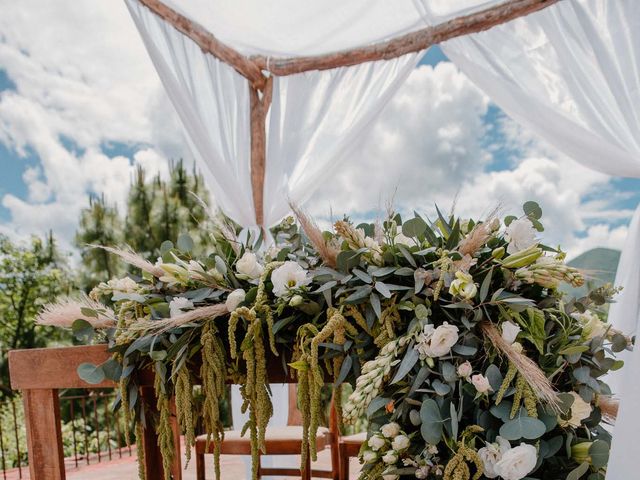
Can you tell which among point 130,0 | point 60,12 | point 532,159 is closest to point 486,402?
point 130,0

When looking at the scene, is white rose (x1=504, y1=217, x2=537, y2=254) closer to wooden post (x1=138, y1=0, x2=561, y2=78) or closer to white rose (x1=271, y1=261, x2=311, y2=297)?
white rose (x1=271, y1=261, x2=311, y2=297)

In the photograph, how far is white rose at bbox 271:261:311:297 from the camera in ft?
3.46

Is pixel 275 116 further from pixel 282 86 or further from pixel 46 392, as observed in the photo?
pixel 46 392

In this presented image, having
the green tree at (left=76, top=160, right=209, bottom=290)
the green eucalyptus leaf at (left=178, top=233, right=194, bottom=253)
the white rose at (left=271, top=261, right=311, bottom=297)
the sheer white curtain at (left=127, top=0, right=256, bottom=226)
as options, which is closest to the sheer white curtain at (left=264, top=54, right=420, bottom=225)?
the sheer white curtain at (left=127, top=0, right=256, bottom=226)

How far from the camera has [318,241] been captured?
1.07 m

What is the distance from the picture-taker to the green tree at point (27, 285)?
29.9 feet

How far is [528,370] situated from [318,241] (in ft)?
1.34

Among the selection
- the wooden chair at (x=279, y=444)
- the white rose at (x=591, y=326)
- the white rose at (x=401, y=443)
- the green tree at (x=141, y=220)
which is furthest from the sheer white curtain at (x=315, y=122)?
the green tree at (x=141, y=220)

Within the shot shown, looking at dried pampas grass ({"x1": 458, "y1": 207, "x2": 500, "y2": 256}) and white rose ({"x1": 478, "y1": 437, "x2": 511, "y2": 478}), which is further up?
dried pampas grass ({"x1": 458, "y1": 207, "x2": 500, "y2": 256})

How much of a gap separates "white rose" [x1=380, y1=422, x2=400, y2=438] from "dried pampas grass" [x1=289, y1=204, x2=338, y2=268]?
299 millimetres

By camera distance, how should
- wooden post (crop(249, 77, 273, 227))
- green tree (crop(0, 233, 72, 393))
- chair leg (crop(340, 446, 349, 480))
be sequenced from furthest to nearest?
1. green tree (crop(0, 233, 72, 393))
2. wooden post (crop(249, 77, 273, 227))
3. chair leg (crop(340, 446, 349, 480))

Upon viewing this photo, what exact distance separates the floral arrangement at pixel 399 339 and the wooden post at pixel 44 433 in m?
0.24

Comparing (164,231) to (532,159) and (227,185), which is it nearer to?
(227,185)

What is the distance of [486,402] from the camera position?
90 cm
